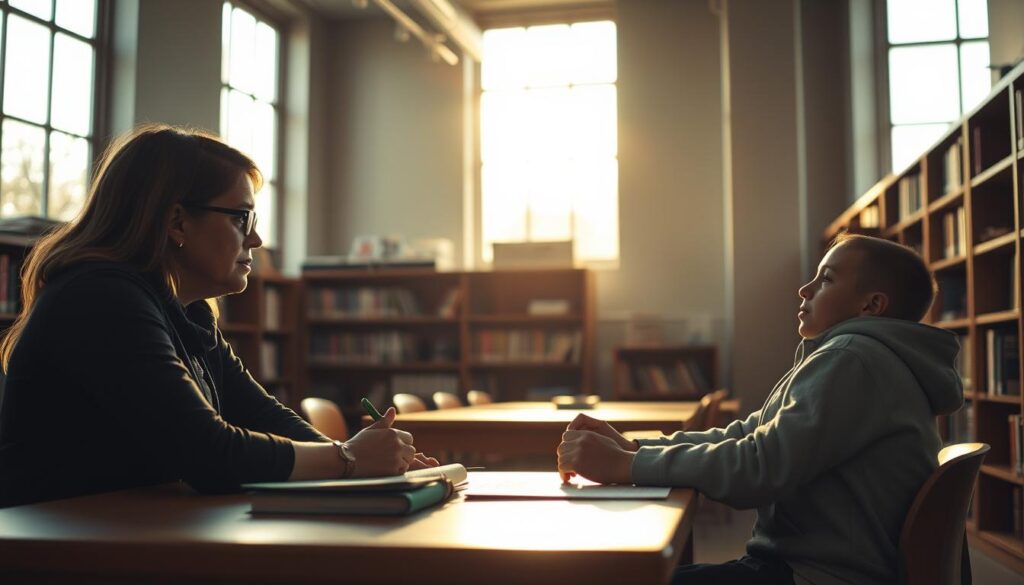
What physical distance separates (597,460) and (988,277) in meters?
3.26

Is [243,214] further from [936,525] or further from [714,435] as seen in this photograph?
[936,525]

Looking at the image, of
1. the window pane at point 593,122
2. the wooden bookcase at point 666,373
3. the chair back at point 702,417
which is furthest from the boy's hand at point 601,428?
the window pane at point 593,122

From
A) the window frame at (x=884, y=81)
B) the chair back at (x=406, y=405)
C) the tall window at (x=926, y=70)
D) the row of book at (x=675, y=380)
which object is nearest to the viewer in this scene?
the chair back at (x=406, y=405)

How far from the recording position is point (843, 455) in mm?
1421

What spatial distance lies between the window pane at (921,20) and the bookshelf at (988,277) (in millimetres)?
2074

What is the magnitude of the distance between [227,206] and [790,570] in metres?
1.10

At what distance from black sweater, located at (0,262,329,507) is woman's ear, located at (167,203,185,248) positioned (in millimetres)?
156

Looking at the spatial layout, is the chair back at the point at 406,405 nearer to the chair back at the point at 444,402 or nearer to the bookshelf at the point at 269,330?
the chair back at the point at 444,402

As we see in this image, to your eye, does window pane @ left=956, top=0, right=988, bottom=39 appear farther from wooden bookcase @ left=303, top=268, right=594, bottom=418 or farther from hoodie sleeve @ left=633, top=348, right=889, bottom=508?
hoodie sleeve @ left=633, top=348, right=889, bottom=508

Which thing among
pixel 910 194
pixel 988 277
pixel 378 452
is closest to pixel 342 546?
pixel 378 452

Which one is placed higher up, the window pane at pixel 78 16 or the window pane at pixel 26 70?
the window pane at pixel 78 16

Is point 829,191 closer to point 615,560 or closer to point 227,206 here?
point 227,206

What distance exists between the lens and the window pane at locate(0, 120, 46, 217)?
557 cm

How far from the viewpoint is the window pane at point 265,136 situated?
790 centimetres
